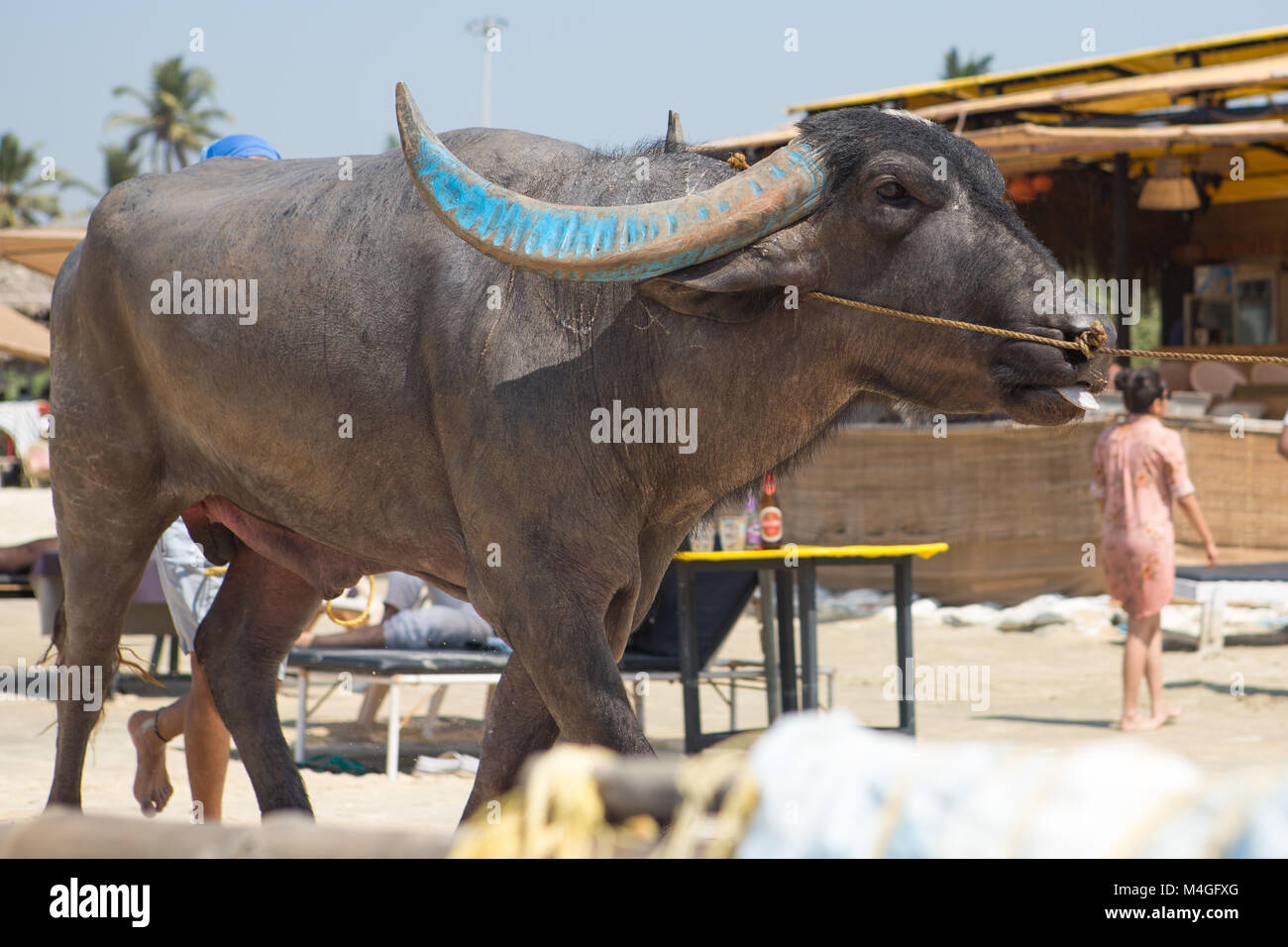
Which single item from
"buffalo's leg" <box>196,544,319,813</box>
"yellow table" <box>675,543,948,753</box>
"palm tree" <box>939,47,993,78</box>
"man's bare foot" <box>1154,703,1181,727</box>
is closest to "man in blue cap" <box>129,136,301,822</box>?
"buffalo's leg" <box>196,544,319,813</box>

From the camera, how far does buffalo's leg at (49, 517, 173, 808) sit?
354 cm

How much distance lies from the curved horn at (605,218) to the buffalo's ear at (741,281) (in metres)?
0.03

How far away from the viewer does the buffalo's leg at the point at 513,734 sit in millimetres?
3055

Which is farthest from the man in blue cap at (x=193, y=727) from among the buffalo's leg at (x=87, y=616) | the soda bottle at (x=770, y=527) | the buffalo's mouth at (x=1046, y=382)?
the soda bottle at (x=770, y=527)

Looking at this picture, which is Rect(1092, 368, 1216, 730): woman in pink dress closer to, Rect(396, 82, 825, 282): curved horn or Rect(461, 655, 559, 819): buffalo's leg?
Rect(461, 655, 559, 819): buffalo's leg

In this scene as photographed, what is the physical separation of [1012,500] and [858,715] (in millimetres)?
4552

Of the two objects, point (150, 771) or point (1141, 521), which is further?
point (1141, 521)

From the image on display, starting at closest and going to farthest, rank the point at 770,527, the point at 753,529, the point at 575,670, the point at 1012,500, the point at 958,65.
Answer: the point at 575,670
the point at 770,527
the point at 753,529
the point at 1012,500
the point at 958,65

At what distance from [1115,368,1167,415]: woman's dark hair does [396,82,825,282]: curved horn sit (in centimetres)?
584

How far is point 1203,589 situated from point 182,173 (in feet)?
27.3

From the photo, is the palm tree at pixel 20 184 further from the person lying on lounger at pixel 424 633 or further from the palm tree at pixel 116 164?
the person lying on lounger at pixel 424 633

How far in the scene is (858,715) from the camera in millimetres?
8070

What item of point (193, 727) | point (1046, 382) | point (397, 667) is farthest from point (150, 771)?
point (1046, 382)

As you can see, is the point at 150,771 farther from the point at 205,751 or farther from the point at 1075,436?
the point at 1075,436
